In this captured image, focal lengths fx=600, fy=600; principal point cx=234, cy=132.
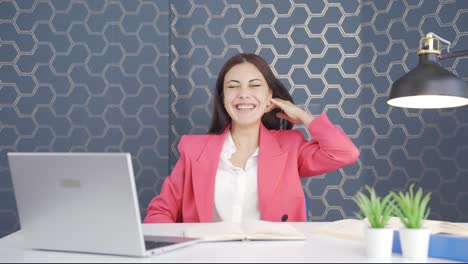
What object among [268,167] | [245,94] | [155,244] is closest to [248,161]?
[268,167]

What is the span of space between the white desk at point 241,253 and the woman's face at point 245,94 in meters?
1.04

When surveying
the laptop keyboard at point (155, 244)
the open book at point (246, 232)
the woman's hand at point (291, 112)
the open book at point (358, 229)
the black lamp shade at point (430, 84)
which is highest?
the black lamp shade at point (430, 84)

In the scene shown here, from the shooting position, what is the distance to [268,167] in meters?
2.42

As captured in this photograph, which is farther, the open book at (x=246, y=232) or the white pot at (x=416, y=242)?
the open book at (x=246, y=232)

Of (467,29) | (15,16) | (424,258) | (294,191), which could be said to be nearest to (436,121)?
(467,29)

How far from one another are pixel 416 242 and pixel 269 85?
4.65 ft

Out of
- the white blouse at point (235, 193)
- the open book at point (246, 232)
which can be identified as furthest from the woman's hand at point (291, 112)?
the open book at point (246, 232)

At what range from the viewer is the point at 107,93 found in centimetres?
325

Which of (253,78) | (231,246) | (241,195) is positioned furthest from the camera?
(253,78)

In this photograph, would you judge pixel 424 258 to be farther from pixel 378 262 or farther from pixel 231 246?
pixel 231 246

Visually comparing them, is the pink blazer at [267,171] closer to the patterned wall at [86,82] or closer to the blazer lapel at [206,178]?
the blazer lapel at [206,178]

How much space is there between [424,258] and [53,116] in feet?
7.91

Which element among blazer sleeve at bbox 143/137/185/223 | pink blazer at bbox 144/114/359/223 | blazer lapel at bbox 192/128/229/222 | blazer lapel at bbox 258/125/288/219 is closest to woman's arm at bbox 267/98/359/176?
pink blazer at bbox 144/114/359/223

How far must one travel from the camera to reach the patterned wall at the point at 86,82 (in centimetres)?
324
